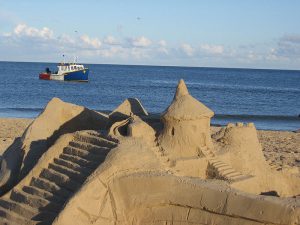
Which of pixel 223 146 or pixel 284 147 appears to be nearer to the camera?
pixel 223 146

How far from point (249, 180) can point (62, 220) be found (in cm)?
397

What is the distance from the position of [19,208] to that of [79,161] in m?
1.44

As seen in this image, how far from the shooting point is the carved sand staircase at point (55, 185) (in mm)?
9688

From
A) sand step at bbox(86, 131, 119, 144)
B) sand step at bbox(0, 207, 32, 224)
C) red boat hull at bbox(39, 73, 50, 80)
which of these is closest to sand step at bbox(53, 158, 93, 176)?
sand step at bbox(86, 131, 119, 144)

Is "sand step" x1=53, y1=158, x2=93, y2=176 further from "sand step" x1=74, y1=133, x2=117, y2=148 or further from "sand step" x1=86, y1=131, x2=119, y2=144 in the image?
"sand step" x1=86, y1=131, x2=119, y2=144

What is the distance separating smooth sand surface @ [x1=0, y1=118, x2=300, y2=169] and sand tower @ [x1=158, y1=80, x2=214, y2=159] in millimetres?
5961

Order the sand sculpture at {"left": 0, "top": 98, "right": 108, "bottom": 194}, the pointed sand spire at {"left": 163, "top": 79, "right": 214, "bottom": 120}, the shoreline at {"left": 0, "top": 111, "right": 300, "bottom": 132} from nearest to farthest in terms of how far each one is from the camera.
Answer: the pointed sand spire at {"left": 163, "top": 79, "right": 214, "bottom": 120} → the sand sculpture at {"left": 0, "top": 98, "right": 108, "bottom": 194} → the shoreline at {"left": 0, "top": 111, "right": 300, "bottom": 132}

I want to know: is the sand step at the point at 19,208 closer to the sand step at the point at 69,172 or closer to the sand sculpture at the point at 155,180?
the sand sculpture at the point at 155,180

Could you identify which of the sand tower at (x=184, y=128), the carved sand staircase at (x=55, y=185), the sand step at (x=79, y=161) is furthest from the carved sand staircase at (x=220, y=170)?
the sand step at (x=79, y=161)

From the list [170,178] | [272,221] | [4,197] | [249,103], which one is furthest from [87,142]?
[249,103]

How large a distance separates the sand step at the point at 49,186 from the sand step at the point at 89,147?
103cm

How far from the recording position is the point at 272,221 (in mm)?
7828

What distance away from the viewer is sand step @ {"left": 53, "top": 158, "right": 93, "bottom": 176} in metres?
10.1

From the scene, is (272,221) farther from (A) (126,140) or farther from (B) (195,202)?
(A) (126,140)
